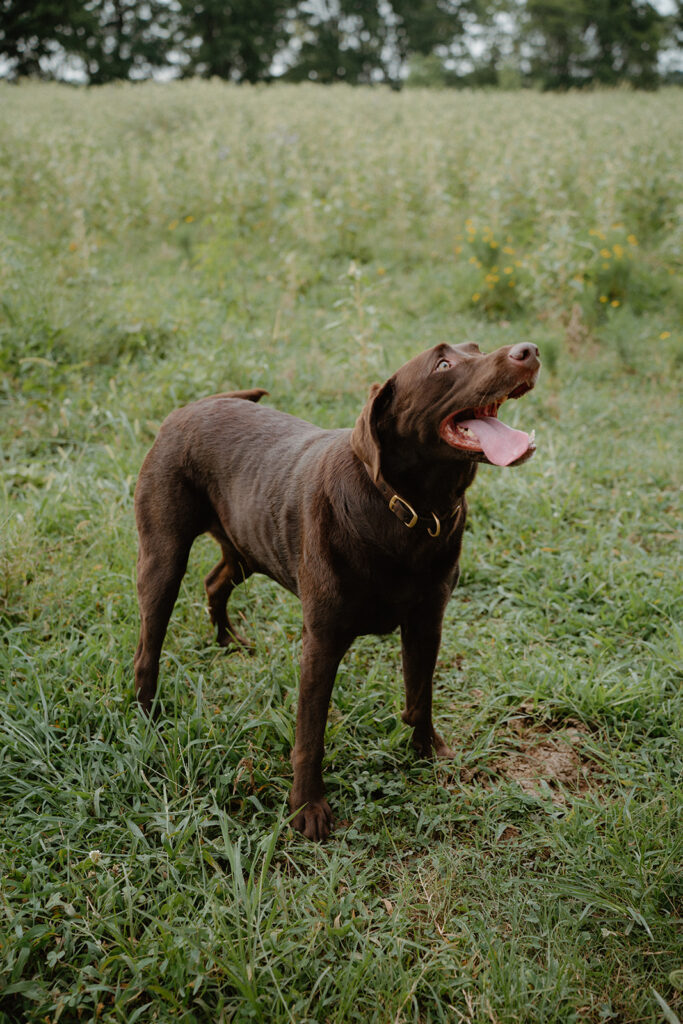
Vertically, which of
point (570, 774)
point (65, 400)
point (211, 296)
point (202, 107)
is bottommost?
point (570, 774)

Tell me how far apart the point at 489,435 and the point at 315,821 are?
1.32 m

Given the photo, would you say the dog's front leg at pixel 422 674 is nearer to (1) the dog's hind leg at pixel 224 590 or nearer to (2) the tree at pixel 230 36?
(1) the dog's hind leg at pixel 224 590

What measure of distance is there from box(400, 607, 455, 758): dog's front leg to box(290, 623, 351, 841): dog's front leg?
10.5 inches

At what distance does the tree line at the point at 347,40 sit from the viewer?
26.6 meters

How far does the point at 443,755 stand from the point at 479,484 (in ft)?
6.03

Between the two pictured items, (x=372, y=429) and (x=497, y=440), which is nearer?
(x=497, y=440)

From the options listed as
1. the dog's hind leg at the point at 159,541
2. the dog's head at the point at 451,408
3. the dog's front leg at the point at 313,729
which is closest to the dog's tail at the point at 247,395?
the dog's hind leg at the point at 159,541

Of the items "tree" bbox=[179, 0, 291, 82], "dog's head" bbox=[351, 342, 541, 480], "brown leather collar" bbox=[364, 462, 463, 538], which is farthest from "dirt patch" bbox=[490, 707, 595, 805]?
"tree" bbox=[179, 0, 291, 82]

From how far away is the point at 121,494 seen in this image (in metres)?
3.73

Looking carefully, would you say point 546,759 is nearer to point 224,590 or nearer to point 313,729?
point 313,729

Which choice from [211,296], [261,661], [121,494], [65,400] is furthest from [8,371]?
[261,661]

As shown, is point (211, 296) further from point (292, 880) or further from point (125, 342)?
point (292, 880)

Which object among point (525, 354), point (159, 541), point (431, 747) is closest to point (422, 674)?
point (431, 747)

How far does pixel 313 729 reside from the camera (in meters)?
2.19
